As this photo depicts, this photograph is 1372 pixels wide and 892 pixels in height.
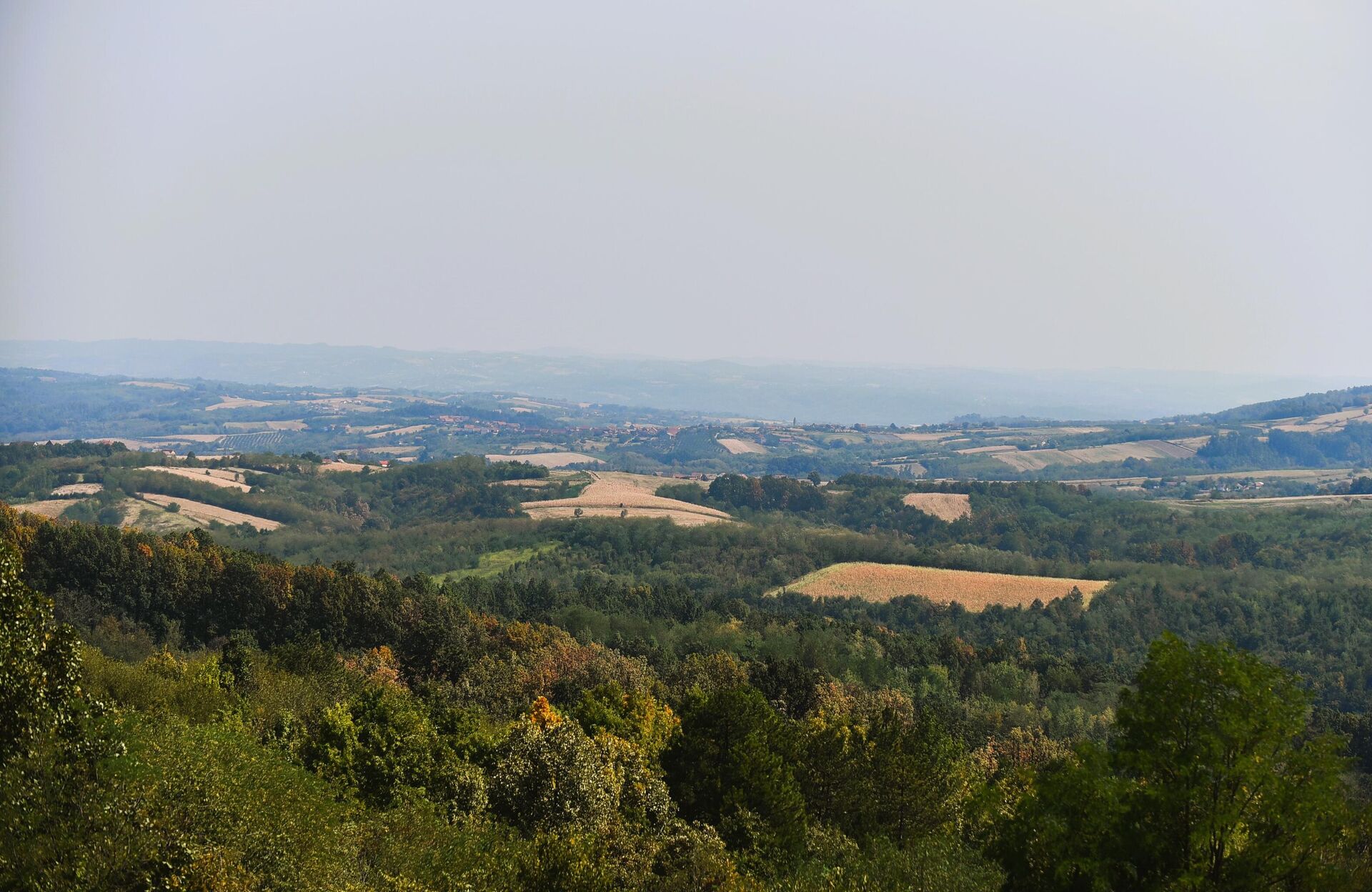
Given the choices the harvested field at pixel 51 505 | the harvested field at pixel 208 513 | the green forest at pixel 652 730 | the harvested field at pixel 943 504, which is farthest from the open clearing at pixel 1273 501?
the harvested field at pixel 51 505

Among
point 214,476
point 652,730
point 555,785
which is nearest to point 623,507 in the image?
point 214,476

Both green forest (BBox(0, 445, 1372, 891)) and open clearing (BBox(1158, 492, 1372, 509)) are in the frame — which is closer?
green forest (BBox(0, 445, 1372, 891))

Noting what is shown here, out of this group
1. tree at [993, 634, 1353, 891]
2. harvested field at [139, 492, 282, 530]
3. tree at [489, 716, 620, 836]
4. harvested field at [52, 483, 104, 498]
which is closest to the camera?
tree at [993, 634, 1353, 891]

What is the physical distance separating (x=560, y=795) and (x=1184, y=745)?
1957 centimetres

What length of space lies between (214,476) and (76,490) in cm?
2424

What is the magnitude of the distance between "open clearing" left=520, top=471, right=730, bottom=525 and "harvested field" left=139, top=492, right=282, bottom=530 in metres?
41.2


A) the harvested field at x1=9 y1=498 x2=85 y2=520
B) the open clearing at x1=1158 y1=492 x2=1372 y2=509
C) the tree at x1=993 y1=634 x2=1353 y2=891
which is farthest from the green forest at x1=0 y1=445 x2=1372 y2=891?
the harvested field at x1=9 y1=498 x2=85 y2=520

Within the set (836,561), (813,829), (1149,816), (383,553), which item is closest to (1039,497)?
(836,561)

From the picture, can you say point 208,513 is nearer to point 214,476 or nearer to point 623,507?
point 214,476

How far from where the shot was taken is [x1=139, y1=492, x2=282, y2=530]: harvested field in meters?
153

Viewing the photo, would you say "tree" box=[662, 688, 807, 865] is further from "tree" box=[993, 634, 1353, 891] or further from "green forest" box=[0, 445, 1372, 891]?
"tree" box=[993, 634, 1353, 891]

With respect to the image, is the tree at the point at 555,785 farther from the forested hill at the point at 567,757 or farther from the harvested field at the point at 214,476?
the harvested field at the point at 214,476

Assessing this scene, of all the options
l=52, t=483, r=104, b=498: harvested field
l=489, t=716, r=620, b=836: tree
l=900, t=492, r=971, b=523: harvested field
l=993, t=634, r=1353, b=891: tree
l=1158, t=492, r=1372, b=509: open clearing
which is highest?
l=993, t=634, r=1353, b=891: tree

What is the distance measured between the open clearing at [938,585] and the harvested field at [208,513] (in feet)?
274
